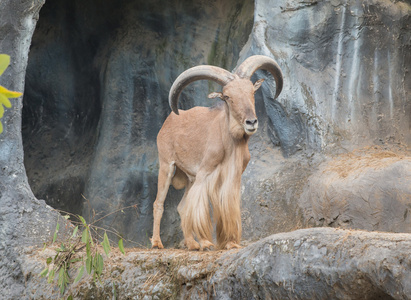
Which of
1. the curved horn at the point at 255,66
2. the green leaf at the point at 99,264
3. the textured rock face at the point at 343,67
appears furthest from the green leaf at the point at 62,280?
the textured rock face at the point at 343,67

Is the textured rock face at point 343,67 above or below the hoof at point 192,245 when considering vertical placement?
above

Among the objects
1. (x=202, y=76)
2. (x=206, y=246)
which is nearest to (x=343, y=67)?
(x=202, y=76)

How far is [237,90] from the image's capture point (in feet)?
23.4

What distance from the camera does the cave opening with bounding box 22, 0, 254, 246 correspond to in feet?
37.4

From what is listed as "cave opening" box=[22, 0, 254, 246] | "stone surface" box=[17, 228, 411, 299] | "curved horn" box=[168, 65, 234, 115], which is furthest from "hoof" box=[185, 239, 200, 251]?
"cave opening" box=[22, 0, 254, 246]

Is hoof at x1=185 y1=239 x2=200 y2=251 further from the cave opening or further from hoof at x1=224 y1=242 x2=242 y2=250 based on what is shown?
the cave opening

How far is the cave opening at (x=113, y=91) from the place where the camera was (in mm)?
11414

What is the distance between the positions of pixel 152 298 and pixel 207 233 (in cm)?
140

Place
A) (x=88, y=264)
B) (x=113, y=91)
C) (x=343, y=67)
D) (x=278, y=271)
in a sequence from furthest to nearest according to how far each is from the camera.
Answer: (x=113, y=91) → (x=343, y=67) → (x=88, y=264) → (x=278, y=271)

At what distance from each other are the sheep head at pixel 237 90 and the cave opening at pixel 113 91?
382 centimetres

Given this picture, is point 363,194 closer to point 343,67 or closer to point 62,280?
point 343,67

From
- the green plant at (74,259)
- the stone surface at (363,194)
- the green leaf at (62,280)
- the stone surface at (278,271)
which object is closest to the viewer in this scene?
the stone surface at (278,271)

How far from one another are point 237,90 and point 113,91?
5.14 meters

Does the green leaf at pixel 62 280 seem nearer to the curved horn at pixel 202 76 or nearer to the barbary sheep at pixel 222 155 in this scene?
the barbary sheep at pixel 222 155
